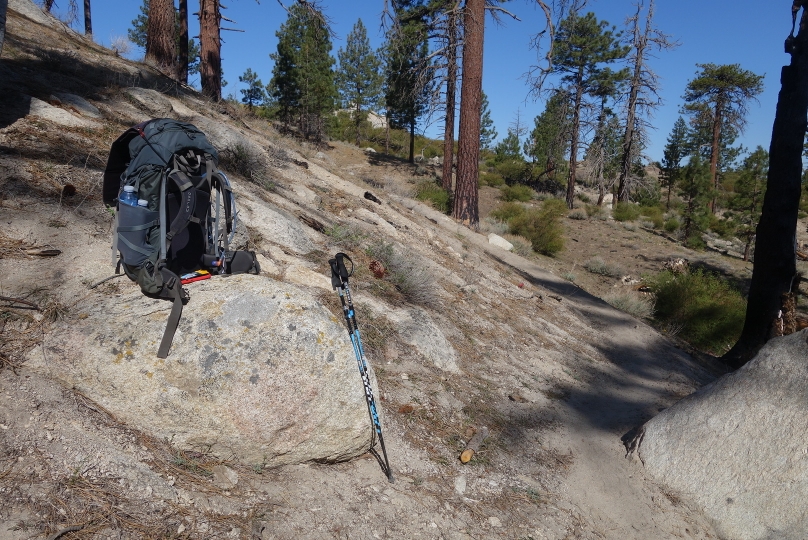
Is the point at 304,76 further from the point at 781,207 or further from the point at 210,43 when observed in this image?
the point at 781,207

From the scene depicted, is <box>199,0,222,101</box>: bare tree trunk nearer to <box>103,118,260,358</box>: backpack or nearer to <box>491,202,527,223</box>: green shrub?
<box>491,202,527,223</box>: green shrub

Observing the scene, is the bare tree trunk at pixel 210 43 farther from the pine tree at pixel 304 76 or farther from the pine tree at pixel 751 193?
the pine tree at pixel 751 193

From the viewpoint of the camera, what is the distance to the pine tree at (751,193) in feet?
62.5

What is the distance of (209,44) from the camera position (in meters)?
13.3

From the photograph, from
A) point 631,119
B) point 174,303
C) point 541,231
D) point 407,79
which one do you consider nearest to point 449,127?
point 407,79

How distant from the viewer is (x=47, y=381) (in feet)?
9.44

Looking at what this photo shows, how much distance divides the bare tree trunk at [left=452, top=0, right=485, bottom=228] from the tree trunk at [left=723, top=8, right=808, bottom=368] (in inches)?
236

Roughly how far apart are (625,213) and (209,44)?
20010mm

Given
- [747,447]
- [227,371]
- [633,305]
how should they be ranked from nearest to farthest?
1. [227,371]
2. [747,447]
3. [633,305]

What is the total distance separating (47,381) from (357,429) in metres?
1.77

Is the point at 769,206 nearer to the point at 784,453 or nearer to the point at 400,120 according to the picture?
the point at 784,453

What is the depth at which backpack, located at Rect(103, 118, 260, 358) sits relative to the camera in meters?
3.24

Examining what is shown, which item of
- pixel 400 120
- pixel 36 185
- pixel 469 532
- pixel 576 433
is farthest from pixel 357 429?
pixel 400 120

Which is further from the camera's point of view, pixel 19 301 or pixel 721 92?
pixel 721 92
